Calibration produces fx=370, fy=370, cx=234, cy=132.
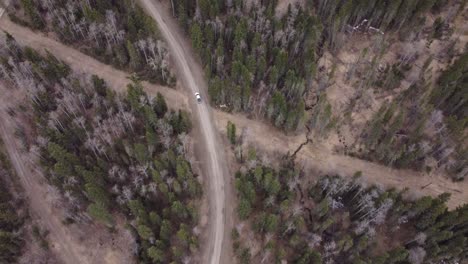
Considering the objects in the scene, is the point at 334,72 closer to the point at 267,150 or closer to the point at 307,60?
the point at 307,60

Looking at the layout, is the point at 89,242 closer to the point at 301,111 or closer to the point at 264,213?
the point at 264,213

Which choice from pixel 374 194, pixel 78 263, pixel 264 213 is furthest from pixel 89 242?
pixel 374 194

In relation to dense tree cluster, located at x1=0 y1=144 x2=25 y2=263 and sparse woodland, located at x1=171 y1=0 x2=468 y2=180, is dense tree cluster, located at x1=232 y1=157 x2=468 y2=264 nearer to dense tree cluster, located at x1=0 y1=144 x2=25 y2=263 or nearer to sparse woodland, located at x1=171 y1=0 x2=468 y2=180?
sparse woodland, located at x1=171 y1=0 x2=468 y2=180

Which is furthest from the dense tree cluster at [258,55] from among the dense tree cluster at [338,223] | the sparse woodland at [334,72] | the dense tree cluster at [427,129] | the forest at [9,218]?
the forest at [9,218]

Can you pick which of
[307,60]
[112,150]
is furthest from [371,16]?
[112,150]

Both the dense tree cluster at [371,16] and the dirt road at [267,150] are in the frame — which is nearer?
the dirt road at [267,150]

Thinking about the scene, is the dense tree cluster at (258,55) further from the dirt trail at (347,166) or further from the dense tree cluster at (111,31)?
the dense tree cluster at (111,31)
